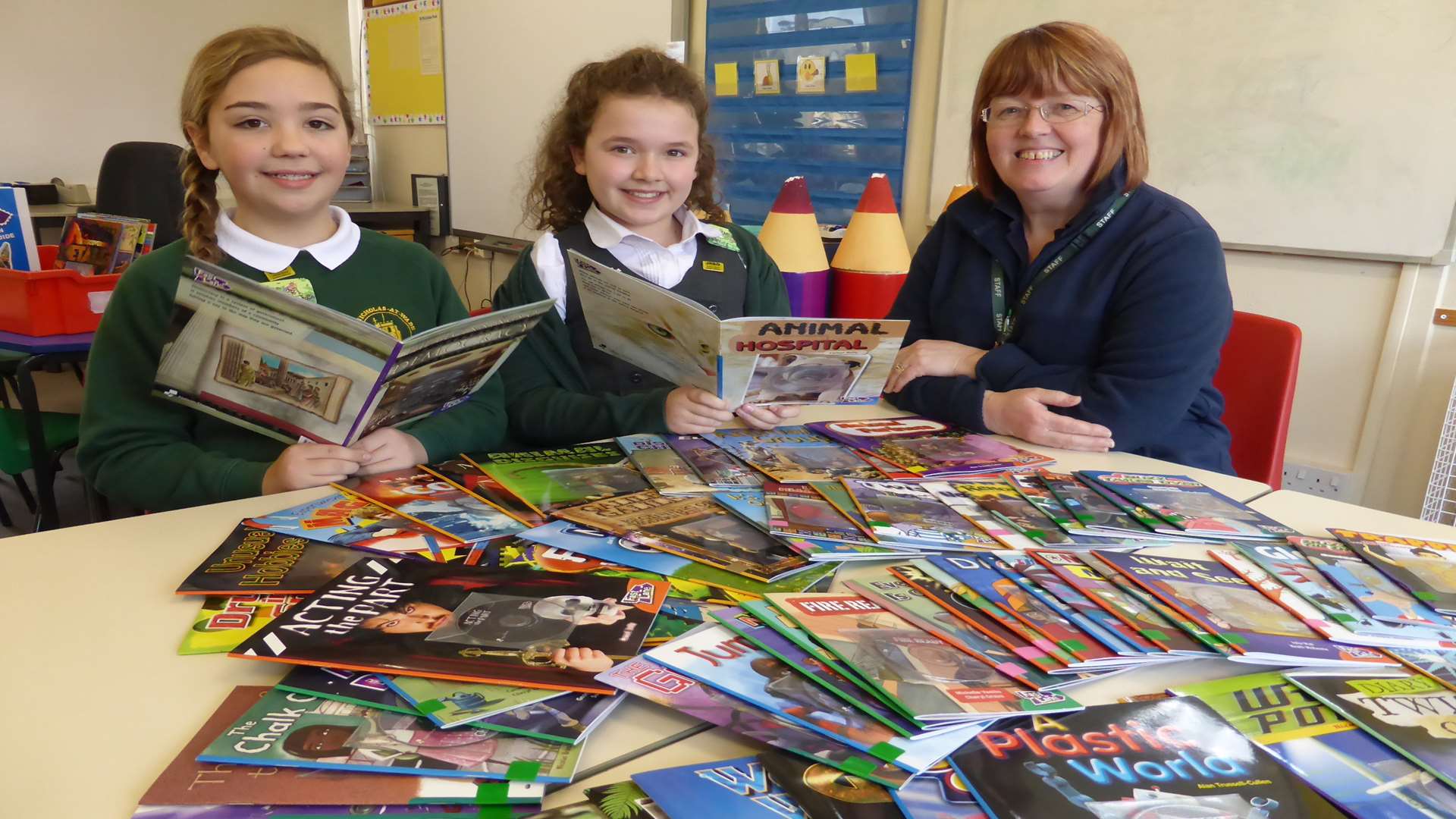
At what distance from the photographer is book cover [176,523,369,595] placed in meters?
0.82

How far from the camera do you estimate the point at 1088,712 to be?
26.5 inches

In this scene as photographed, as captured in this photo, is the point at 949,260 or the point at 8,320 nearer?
the point at 949,260

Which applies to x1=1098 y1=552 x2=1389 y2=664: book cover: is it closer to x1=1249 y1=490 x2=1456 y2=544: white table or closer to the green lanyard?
x1=1249 y1=490 x2=1456 y2=544: white table

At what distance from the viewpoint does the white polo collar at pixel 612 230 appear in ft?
5.33

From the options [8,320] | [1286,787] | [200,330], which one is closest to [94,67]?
[8,320]

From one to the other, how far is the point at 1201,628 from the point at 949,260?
113 cm

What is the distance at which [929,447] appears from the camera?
4.45 ft

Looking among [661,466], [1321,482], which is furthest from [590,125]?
[1321,482]

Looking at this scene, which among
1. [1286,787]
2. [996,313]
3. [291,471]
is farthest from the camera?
[996,313]

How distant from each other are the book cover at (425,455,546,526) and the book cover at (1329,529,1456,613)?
0.94 metres

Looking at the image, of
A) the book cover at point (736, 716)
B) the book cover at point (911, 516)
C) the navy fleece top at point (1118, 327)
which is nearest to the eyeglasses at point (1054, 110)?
the navy fleece top at point (1118, 327)

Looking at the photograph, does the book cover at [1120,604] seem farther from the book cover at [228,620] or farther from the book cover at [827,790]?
the book cover at [228,620]

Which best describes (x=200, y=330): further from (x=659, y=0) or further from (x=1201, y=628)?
(x=659, y=0)

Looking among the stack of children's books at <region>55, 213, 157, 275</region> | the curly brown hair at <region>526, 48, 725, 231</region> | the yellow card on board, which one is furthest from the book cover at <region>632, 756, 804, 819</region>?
the yellow card on board
